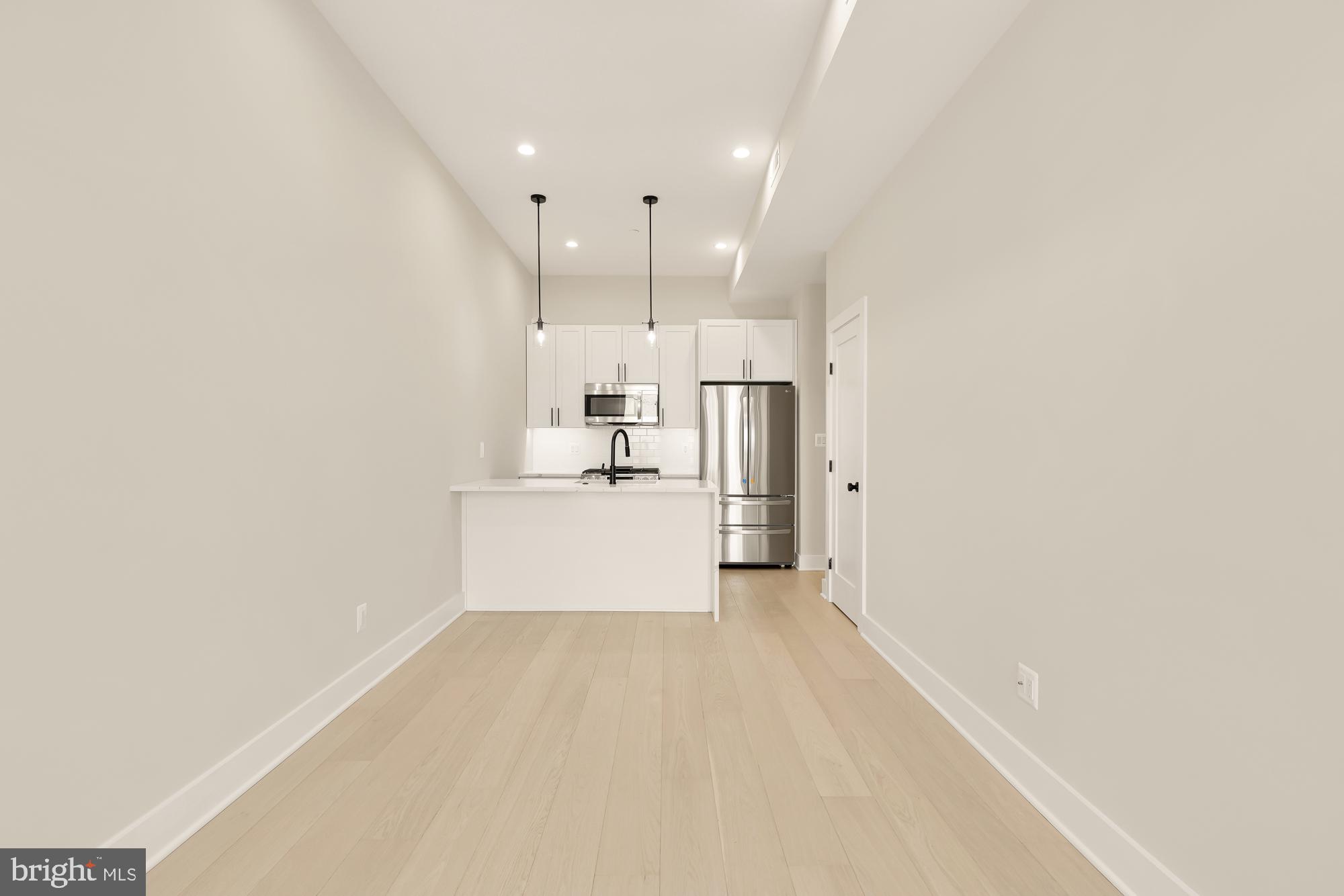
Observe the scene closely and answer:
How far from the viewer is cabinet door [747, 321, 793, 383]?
19.0 feet

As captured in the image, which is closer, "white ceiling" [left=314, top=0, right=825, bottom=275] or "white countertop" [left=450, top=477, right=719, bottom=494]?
"white ceiling" [left=314, top=0, right=825, bottom=275]

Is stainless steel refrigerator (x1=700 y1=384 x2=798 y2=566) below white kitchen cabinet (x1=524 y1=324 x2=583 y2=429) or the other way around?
below

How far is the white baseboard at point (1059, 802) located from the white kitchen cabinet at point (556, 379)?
13.8ft

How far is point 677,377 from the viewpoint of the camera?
A: 20.0 feet

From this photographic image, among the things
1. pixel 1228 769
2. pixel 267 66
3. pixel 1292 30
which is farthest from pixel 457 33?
pixel 1228 769

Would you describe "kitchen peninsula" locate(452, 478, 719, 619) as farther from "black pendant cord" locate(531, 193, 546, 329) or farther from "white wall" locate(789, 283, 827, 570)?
"white wall" locate(789, 283, 827, 570)

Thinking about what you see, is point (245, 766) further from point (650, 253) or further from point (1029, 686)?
point (650, 253)

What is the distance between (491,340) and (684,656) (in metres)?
2.98

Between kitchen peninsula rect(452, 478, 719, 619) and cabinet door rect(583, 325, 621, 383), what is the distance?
2.18m

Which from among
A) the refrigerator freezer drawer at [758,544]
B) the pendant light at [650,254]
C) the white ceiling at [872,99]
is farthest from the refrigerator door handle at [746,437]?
the white ceiling at [872,99]

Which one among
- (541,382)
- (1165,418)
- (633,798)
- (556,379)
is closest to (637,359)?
(556,379)

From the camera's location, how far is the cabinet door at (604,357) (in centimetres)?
608

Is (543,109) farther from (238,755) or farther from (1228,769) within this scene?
(1228,769)

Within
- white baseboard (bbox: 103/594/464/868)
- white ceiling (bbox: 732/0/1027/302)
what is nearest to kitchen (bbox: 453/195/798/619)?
white baseboard (bbox: 103/594/464/868)
